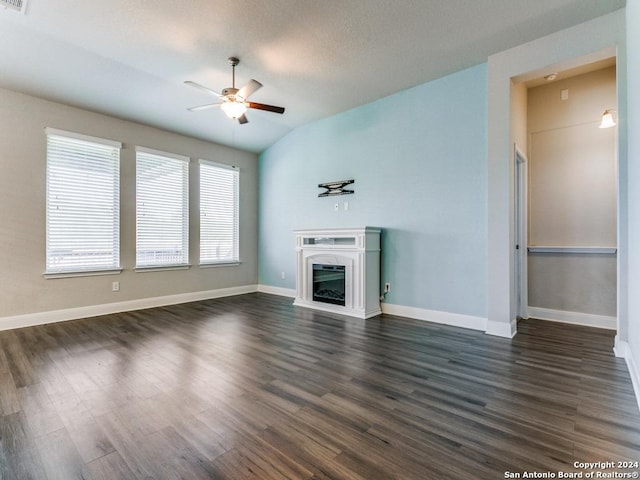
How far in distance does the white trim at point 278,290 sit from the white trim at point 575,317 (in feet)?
12.1

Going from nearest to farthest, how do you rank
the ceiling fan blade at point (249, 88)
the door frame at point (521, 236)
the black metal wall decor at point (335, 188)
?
the ceiling fan blade at point (249, 88) → the door frame at point (521, 236) → the black metal wall decor at point (335, 188)

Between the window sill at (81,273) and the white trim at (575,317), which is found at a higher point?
the window sill at (81,273)

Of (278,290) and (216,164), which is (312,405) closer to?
(278,290)

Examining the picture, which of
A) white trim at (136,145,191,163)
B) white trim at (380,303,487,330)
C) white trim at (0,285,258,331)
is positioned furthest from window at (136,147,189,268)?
white trim at (380,303,487,330)

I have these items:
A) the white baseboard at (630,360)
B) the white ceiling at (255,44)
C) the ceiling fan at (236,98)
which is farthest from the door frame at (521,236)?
the ceiling fan at (236,98)

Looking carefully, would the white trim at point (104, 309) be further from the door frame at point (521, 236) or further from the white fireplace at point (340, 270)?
the door frame at point (521, 236)

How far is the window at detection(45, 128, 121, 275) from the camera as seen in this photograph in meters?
4.09

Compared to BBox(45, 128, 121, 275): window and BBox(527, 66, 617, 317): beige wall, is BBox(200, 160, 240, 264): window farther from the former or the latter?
BBox(527, 66, 617, 317): beige wall

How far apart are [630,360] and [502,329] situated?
1039 mm

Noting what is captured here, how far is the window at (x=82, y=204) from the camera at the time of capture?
Result: 4094 millimetres

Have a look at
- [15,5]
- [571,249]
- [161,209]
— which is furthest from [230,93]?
[571,249]

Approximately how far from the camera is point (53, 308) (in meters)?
4.07

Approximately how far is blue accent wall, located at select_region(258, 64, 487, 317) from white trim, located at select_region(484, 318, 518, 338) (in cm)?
22

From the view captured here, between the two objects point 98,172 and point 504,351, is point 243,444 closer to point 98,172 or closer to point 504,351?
point 504,351
